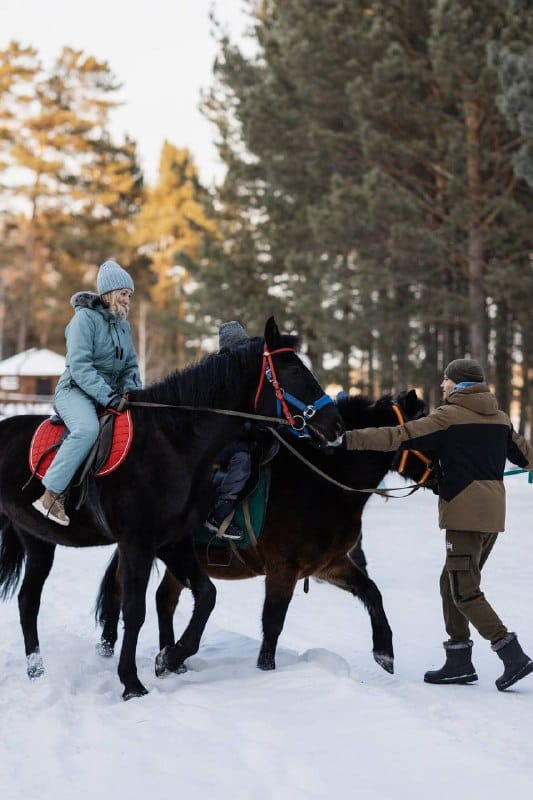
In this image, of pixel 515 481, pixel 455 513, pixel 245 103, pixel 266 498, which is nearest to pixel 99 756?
pixel 266 498

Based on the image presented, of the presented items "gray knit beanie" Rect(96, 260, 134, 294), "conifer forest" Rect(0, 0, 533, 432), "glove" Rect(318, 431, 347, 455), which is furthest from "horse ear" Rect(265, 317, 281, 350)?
"conifer forest" Rect(0, 0, 533, 432)

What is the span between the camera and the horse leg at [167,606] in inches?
224

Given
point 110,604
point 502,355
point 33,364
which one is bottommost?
point 110,604

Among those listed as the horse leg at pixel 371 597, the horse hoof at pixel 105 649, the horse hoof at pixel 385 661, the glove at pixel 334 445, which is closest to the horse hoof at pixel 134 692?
the horse hoof at pixel 105 649

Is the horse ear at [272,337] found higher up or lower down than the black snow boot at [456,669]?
higher up

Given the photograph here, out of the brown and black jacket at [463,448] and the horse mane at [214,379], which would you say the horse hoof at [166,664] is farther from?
the brown and black jacket at [463,448]

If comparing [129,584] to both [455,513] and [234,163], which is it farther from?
[234,163]

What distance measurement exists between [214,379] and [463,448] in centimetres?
155

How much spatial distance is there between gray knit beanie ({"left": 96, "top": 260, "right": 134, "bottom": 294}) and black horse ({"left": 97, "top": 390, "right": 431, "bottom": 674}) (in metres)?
1.49

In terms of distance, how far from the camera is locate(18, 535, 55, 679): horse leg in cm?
551

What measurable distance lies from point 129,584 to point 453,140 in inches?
633

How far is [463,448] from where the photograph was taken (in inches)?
199

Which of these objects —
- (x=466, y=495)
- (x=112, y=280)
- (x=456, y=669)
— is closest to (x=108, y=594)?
(x=112, y=280)

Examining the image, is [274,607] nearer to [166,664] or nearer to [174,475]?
[166,664]
